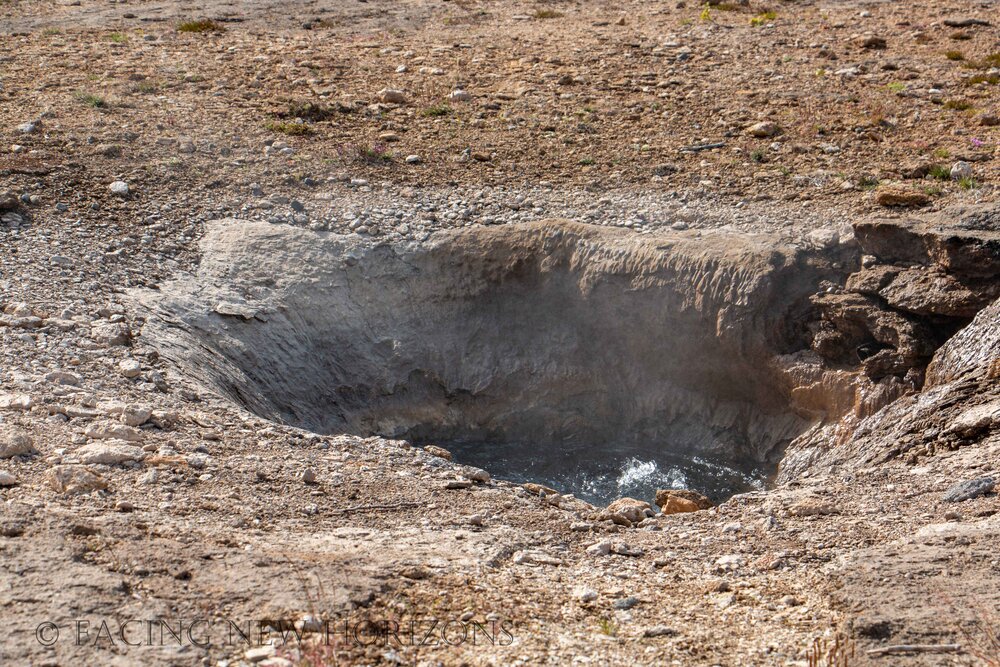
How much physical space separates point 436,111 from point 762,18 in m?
6.10

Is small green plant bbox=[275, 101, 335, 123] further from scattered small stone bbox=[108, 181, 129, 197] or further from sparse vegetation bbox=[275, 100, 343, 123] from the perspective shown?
scattered small stone bbox=[108, 181, 129, 197]

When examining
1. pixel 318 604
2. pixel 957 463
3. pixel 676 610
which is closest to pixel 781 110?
pixel 957 463

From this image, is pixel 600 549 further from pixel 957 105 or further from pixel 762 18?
pixel 762 18

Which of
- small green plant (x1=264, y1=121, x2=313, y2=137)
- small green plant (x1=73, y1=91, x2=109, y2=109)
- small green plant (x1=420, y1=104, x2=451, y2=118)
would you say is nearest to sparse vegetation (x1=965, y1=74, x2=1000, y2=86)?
small green plant (x1=420, y1=104, x2=451, y2=118)

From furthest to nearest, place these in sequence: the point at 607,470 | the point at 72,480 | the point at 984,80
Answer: the point at 984,80
the point at 607,470
the point at 72,480

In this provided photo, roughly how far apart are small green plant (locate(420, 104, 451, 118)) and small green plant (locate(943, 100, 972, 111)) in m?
6.29

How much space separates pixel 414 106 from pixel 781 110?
4791 millimetres

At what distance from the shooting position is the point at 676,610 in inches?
206

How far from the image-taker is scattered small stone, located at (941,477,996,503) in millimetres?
6238

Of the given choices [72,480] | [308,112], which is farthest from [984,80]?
[72,480]

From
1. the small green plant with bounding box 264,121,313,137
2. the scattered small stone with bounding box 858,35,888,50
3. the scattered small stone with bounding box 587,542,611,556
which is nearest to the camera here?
the scattered small stone with bounding box 587,542,611,556

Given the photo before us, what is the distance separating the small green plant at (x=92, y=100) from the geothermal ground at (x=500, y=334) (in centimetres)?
7

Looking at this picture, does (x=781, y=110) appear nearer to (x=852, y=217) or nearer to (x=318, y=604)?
(x=852, y=217)

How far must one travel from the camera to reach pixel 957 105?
12.3m
